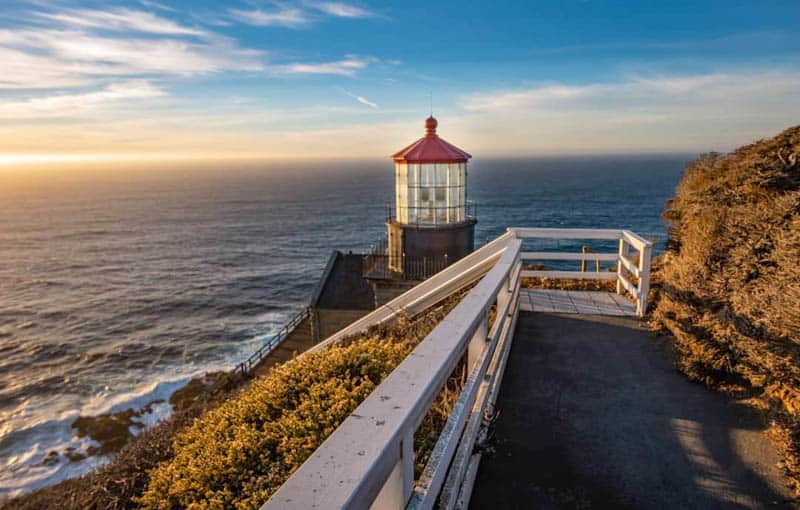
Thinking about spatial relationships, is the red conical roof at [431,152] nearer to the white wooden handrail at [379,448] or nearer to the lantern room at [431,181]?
the lantern room at [431,181]

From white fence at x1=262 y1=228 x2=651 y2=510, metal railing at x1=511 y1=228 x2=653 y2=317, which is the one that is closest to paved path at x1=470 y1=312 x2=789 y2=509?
white fence at x1=262 y1=228 x2=651 y2=510

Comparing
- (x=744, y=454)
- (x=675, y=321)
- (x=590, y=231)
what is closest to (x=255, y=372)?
(x=590, y=231)

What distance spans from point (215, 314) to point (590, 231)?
104 feet

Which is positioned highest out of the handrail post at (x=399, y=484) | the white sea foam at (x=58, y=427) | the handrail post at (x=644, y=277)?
the handrail post at (x=399, y=484)

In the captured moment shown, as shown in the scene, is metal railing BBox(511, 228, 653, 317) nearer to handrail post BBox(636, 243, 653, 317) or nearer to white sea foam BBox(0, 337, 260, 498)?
handrail post BBox(636, 243, 653, 317)

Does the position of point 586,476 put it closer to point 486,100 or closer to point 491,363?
point 491,363

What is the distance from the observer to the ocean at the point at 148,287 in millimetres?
22406

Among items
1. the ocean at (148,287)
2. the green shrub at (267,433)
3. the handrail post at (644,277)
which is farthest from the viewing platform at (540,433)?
the ocean at (148,287)

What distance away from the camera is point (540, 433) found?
11.6 ft

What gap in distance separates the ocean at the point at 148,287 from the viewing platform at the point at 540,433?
9526 millimetres

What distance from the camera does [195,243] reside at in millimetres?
61219

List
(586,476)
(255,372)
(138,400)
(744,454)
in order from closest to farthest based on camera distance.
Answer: (586,476) → (744,454) → (255,372) → (138,400)

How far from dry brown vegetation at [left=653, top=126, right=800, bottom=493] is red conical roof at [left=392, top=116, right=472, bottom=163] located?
34.5ft

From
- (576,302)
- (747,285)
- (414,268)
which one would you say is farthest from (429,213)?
(747,285)
